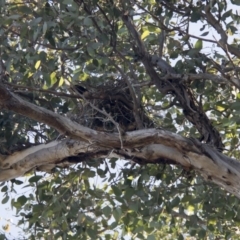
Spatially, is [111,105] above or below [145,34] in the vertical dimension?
below

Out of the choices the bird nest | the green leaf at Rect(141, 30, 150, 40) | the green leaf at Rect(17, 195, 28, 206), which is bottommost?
the green leaf at Rect(17, 195, 28, 206)

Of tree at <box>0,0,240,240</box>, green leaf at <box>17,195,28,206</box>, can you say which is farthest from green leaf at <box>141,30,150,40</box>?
green leaf at <box>17,195,28,206</box>

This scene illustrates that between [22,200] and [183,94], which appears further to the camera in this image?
[22,200]

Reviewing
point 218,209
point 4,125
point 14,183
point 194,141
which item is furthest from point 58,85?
point 218,209

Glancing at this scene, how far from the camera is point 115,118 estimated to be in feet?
16.2

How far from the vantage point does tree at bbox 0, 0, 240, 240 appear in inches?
179

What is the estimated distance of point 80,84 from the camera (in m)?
5.11

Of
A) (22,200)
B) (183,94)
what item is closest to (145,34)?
(183,94)

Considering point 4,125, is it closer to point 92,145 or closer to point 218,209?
point 92,145

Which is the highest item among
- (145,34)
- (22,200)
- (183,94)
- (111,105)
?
(145,34)

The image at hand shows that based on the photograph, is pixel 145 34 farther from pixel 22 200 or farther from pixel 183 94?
pixel 22 200

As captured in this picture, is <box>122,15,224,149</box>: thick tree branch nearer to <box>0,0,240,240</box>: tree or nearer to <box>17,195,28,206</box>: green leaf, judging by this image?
<box>0,0,240,240</box>: tree

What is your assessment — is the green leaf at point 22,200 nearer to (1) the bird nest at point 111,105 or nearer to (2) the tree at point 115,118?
(2) the tree at point 115,118

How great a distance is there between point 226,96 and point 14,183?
75.0 inches
